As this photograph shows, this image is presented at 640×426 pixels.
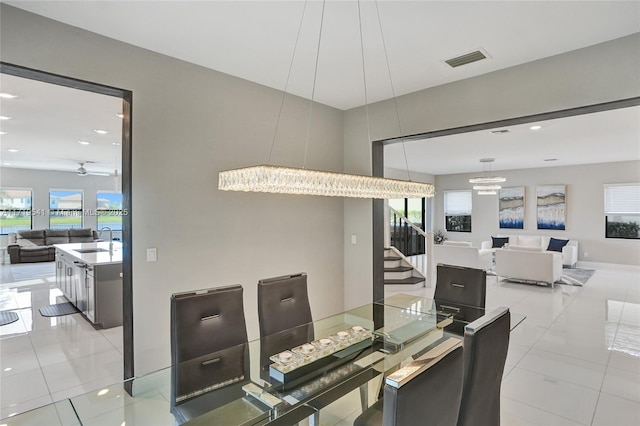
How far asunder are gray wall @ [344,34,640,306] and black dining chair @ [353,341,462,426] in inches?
Result: 103

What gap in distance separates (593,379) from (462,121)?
8.43ft

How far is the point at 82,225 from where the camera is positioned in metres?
11.2

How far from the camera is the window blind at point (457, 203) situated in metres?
11.3

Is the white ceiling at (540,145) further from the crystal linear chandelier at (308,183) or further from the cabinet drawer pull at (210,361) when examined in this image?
the cabinet drawer pull at (210,361)

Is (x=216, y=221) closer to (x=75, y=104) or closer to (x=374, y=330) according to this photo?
(x=374, y=330)

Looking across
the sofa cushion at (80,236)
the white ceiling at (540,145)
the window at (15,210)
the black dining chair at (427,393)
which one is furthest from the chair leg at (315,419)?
the window at (15,210)

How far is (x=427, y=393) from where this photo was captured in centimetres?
103

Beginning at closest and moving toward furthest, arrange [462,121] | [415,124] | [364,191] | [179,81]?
[364,191] → [179,81] → [462,121] → [415,124]

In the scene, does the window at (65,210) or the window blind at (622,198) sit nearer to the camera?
the window blind at (622,198)

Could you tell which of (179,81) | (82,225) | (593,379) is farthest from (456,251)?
(82,225)

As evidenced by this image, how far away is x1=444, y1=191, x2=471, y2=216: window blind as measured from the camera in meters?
11.3

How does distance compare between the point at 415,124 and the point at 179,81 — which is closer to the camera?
the point at 179,81

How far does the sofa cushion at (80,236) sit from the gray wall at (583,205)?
1236 cm

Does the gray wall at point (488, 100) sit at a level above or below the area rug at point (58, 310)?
above
